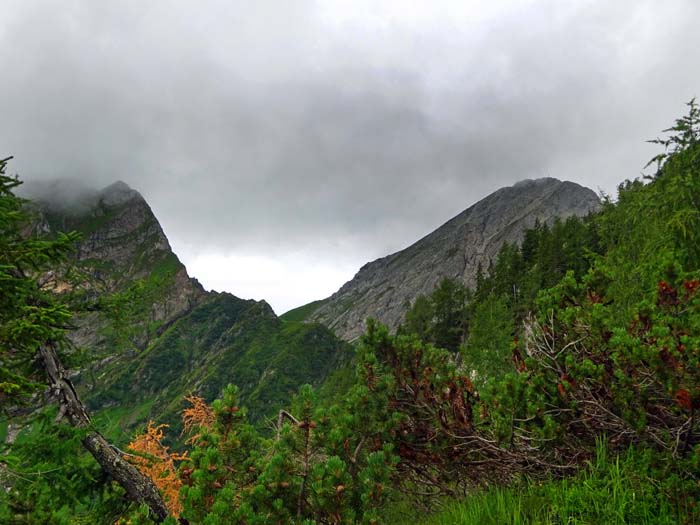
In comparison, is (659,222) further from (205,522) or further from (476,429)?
(205,522)

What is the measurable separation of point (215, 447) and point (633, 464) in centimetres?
453

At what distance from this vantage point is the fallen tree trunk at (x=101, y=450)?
24.4 ft

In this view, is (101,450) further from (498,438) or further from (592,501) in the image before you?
(592,501)

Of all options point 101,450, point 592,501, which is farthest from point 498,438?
point 101,450

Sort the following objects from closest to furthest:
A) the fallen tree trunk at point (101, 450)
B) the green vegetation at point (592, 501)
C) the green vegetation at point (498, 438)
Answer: the green vegetation at point (592, 501), the green vegetation at point (498, 438), the fallen tree trunk at point (101, 450)

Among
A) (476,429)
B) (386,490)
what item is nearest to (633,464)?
(476,429)

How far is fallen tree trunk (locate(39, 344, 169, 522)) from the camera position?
24.4 feet

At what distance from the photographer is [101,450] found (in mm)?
7469

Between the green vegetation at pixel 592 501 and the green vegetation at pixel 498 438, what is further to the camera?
the green vegetation at pixel 498 438

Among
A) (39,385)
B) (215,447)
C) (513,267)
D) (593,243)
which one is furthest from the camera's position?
(513,267)

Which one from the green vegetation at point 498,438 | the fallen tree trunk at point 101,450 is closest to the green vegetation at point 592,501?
the green vegetation at point 498,438

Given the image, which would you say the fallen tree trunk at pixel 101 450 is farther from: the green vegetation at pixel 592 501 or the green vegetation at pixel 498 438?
the green vegetation at pixel 592 501

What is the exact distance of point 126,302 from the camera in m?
9.30

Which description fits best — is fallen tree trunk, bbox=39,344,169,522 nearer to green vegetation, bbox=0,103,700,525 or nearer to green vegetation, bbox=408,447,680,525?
green vegetation, bbox=0,103,700,525
